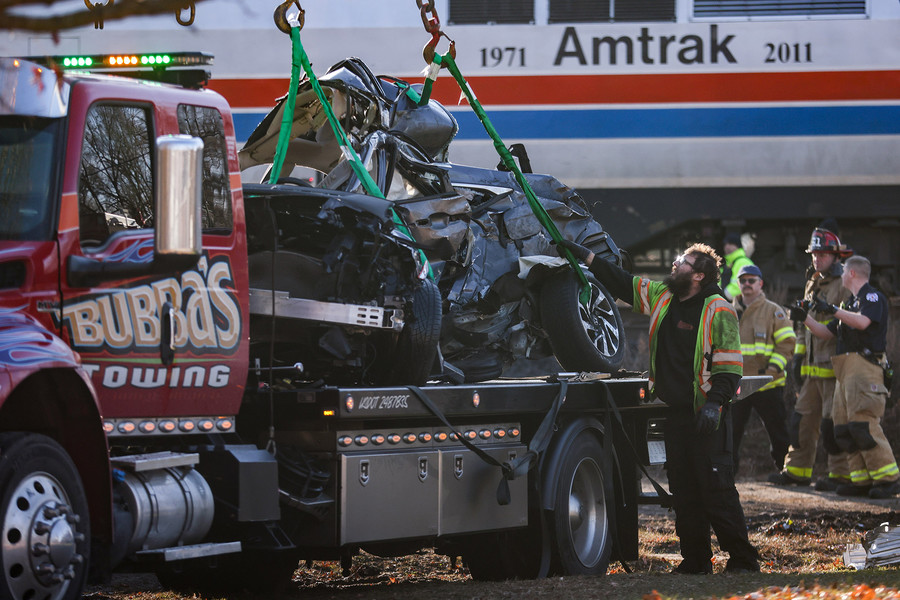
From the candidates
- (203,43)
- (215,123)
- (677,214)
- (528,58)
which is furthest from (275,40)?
(215,123)

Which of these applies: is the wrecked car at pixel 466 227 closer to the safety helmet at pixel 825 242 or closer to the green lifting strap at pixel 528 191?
the green lifting strap at pixel 528 191

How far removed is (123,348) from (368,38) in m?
8.63

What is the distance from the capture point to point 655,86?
13.4 metres

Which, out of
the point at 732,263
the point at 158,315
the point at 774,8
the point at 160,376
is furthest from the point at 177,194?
the point at 774,8

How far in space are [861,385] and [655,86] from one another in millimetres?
3774

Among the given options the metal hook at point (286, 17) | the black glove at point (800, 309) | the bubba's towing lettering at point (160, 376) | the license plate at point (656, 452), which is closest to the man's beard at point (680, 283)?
the license plate at point (656, 452)

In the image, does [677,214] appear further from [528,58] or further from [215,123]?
[215,123]

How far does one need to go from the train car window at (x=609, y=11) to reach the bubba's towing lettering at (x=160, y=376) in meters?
8.53

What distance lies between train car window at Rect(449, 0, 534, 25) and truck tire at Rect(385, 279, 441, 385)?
7236mm

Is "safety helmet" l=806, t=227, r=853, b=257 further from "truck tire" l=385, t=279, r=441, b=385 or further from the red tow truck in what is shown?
"truck tire" l=385, t=279, r=441, b=385

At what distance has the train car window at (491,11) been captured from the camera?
13367mm

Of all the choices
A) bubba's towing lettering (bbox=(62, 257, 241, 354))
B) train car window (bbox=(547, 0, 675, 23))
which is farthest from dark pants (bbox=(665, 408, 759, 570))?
train car window (bbox=(547, 0, 675, 23))

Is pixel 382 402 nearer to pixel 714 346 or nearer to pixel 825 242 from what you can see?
pixel 714 346

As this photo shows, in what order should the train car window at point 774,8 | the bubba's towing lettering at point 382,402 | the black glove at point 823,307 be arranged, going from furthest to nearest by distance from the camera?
the train car window at point 774,8
the black glove at point 823,307
the bubba's towing lettering at point 382,402
